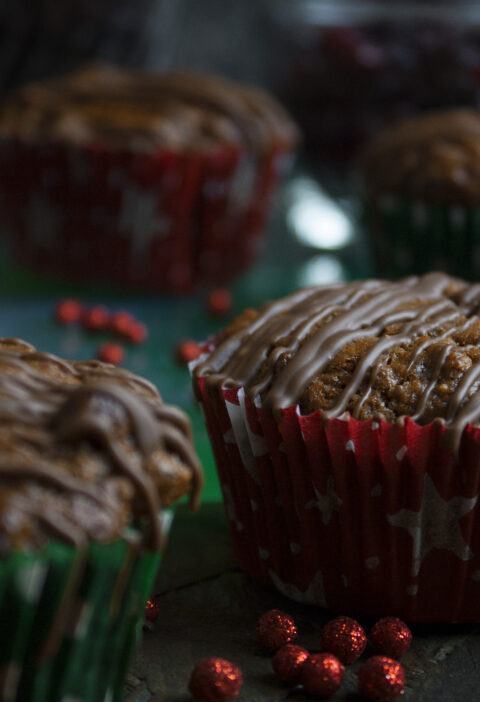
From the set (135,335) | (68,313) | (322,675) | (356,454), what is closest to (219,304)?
(135,335)

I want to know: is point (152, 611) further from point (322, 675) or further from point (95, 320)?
point (95, 320)

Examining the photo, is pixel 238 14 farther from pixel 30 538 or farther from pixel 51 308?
pixel 30 538

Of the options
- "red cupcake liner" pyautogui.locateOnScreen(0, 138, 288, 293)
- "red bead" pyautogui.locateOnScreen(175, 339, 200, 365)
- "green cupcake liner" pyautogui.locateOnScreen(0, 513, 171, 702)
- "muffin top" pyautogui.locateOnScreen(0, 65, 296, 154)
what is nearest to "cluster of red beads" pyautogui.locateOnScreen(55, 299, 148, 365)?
"red bead" pyautogui.locateOnScreen(175, 339, 200, 365)

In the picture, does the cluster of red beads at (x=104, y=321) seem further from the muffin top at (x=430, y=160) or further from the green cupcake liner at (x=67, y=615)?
the green cupcake liner at (x=67, y=615)

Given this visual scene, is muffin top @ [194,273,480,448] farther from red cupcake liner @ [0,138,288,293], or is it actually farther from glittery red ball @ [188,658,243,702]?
red cupcake liner @ [0,138,288,293]

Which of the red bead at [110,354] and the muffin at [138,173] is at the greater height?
the muffin at [138,173]

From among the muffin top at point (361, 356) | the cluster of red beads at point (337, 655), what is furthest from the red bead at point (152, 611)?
the muffin top at point (361, 356)
